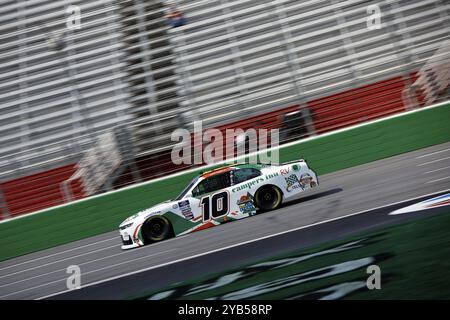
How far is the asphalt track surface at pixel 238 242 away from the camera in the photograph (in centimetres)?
901

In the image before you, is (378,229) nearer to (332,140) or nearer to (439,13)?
(332,140)

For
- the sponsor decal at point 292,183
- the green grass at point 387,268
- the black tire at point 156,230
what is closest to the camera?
the green grass at point 387,268

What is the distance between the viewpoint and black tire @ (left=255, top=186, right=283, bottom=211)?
1217 cm

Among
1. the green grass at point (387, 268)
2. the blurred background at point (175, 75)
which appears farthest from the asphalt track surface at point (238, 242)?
the blurred background at point (175, 75)

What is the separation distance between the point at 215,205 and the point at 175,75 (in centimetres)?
837

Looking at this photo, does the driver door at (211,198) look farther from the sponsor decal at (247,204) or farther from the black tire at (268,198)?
the black tire at (268,198)

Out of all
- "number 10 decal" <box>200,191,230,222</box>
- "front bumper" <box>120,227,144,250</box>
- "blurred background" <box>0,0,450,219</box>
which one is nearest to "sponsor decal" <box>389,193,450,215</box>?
"number 10 decal" <box>200,191,230,222</box>

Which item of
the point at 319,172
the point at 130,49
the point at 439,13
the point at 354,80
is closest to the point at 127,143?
the point at 130,49

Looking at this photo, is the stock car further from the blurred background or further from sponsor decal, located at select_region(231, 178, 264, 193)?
the blurred background

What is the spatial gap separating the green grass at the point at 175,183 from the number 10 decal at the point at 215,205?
4344 millimetres

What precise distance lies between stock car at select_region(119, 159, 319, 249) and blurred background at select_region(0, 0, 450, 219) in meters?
4.91

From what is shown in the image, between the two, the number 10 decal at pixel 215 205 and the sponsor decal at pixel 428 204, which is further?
the number 10 decal at pixel 215 205

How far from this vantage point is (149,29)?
66.1 feet

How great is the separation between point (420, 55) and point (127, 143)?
9.97 metres
